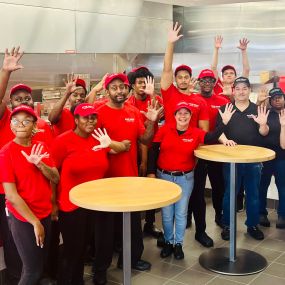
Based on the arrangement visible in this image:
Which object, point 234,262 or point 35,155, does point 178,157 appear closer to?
point 234,262

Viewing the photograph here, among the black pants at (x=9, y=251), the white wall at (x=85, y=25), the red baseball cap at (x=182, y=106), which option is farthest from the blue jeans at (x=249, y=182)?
the white wall at (x=85, y=25)

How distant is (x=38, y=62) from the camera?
500 cm

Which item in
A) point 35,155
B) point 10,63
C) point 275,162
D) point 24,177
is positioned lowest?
point 275,162

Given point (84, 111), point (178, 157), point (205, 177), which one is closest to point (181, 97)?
point (178, 157)

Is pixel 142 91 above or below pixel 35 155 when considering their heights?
above

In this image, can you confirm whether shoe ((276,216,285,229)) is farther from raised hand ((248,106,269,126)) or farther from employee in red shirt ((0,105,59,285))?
employee in red shirt ((0,105,59,285))

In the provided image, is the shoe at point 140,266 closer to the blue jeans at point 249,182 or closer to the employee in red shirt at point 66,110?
the blue jeans at point 249,182

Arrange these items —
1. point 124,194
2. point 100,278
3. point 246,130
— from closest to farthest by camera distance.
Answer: point 124,194 < point 100,278 < point 246,130

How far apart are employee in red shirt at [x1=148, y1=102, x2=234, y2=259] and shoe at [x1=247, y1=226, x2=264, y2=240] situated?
0.82 meters

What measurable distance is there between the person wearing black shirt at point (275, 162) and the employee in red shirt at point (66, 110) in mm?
1682

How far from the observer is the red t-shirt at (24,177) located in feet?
8.34

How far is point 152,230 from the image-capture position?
4.30 m

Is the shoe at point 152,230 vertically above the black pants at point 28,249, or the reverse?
the black pants at point 28,249

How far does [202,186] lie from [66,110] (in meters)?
1.31
